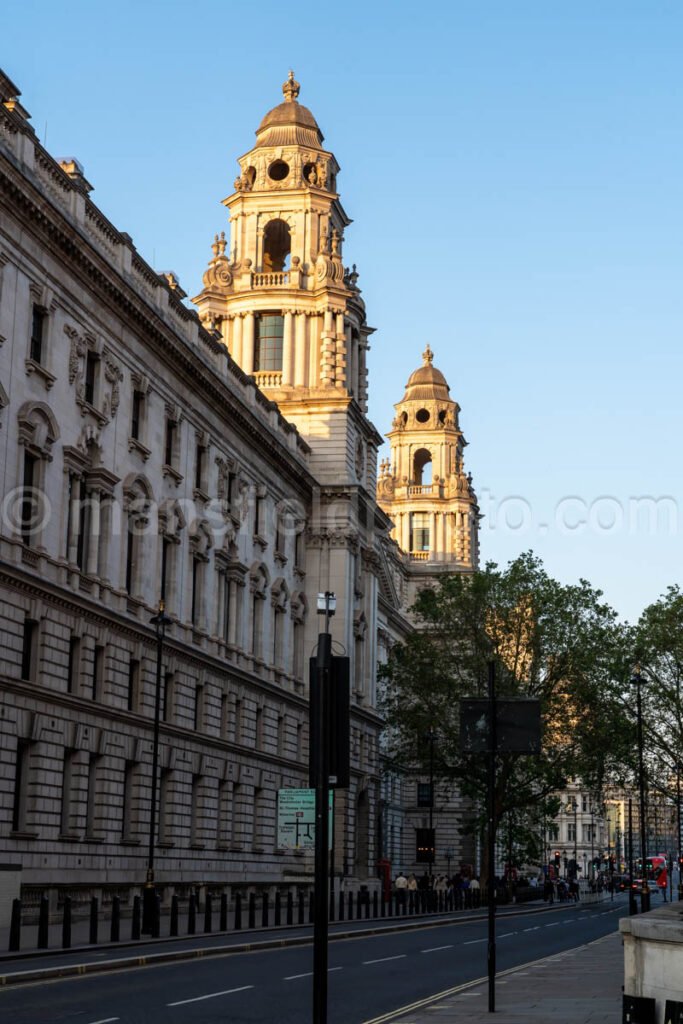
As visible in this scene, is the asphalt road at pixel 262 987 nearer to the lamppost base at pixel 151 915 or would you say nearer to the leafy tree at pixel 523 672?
the lamppost base at pixel 151 915

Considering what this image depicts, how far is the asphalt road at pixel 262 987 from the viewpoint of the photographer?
18828mm

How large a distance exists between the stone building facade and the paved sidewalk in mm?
16783

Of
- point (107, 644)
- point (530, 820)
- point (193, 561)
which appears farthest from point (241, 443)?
point (530, 820)

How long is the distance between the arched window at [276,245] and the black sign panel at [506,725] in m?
59.8

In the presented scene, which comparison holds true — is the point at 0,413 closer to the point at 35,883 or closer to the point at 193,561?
the point at 35,883

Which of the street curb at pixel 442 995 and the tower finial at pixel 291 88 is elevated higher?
the tower finial at pixel 291 88

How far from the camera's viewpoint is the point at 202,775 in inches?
2154

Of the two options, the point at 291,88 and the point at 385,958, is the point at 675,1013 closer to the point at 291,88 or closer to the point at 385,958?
the point at 385,958

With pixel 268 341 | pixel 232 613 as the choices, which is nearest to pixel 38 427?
pixel 232 613

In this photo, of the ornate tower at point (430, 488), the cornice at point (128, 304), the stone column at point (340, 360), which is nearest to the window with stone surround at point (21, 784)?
the cornice at point (128, 304)

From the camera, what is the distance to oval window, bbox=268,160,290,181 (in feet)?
259

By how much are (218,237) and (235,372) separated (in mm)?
19845

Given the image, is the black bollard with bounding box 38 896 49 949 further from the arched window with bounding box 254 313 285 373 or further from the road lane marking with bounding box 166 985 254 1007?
the arched window with bounding box 254 313 285 373

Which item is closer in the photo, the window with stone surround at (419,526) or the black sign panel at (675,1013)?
the black sign panel at (675,1013)
